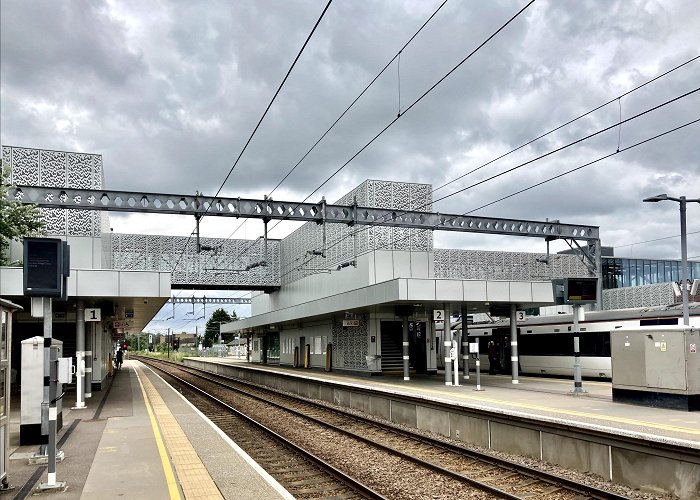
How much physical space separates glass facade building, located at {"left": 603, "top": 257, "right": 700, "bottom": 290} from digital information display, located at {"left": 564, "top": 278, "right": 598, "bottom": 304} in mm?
41581

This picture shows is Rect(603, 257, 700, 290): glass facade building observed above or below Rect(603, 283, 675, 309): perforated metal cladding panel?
above

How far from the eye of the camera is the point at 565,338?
2822cm

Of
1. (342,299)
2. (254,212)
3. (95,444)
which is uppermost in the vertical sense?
(254,212)

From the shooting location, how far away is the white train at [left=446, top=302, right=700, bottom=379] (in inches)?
962

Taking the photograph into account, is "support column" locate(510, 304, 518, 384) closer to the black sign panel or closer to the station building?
the station building

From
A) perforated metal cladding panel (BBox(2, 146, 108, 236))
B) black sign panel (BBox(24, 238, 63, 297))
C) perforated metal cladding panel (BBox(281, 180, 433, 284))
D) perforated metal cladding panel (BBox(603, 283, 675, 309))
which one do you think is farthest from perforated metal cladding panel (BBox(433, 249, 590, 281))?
black sign panel (BBox(24, 238, 63, 297))

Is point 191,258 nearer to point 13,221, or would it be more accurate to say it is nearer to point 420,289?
point 13,221

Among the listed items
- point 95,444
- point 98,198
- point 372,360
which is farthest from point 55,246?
point 372,360

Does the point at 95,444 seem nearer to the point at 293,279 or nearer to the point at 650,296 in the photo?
the point at 293,279

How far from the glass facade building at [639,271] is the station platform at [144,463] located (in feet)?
173

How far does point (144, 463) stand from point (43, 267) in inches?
130

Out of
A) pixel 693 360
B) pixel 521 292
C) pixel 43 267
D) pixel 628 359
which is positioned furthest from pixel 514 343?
pixel 43 267

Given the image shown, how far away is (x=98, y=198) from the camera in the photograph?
22.1m

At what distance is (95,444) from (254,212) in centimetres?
1189
